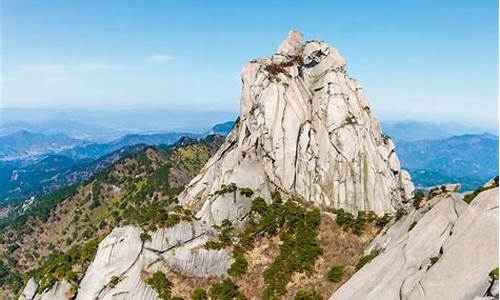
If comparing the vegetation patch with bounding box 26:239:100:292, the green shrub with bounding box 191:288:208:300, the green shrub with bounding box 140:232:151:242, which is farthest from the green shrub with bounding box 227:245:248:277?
the vegetation patch with bounding box 26:239:100:292

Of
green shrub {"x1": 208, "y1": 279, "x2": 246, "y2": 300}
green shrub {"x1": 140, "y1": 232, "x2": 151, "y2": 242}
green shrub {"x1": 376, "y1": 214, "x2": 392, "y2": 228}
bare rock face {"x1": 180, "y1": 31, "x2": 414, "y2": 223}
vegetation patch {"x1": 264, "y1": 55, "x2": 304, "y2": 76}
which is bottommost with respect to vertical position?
green shrub {"x1": 208, "y1": 279, "x2": 246, "y2": 300}

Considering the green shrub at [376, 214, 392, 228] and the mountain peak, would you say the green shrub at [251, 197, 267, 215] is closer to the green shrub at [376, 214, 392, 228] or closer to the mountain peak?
the green shrub at [376, 214, 392, 228]

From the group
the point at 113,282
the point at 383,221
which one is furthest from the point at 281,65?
the point at 113,282

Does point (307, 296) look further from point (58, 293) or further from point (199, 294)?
point (58, 293)

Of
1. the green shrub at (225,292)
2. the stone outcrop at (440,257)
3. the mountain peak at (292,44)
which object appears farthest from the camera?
the mountain peak at (292,44)

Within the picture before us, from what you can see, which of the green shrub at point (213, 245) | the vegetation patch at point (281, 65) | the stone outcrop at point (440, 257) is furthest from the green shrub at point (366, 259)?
the vegetation patch at point (281, 65)

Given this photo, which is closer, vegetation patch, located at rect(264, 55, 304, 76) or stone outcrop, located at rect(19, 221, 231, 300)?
stone outcrop, located at rect(19, 221, 231, 300)

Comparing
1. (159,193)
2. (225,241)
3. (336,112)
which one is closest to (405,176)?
(336,112)

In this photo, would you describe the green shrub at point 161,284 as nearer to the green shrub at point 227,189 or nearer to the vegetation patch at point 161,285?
the vegetation patch at point 161,285
